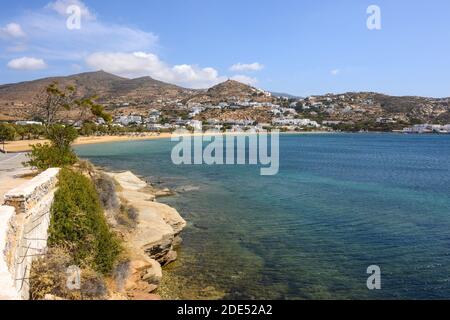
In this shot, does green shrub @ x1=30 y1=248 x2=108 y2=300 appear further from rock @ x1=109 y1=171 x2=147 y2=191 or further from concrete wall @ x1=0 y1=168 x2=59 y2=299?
rock @ x1=109 y1=171 x2=147 y2=191

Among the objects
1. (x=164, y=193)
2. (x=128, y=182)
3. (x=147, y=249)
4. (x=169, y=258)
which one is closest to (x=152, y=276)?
(x=147, y=249)

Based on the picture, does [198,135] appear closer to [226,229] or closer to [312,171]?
[312,171]

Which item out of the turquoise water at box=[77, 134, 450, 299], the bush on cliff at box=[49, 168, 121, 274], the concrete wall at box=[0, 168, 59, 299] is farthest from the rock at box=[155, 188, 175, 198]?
the concrete wall at box=[0, 168, 59, 299]

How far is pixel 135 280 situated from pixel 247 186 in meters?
22.7

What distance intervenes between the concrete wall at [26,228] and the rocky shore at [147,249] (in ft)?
10.0

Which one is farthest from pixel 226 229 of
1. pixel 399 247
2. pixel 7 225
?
pixel 7 225

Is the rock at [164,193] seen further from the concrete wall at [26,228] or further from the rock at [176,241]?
the concrete wall at [26,228]

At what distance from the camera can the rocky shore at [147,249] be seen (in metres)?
12.8

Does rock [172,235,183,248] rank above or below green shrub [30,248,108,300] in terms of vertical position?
below

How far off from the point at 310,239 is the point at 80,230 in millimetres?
11249

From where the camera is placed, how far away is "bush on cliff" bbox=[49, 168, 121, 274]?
11.9 m

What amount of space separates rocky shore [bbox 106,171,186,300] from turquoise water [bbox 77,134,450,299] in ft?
2.24

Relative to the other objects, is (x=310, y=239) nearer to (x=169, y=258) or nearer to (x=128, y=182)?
(x=169, y=258)
